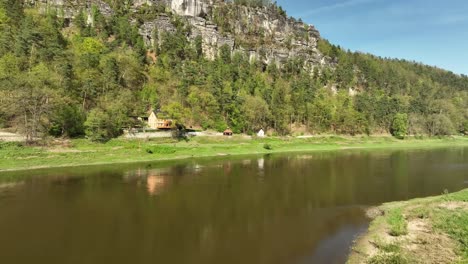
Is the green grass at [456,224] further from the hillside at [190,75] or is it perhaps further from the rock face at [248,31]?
the rock face at [248,31]

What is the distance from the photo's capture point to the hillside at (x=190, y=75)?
6750cm

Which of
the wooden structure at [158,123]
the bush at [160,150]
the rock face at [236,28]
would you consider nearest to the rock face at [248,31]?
the rock face at [236,28]

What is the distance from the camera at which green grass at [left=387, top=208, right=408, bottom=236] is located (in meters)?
20.5

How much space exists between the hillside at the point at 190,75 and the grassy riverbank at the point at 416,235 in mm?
56958

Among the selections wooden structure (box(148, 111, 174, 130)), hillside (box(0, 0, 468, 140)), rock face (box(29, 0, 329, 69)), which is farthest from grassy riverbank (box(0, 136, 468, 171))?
rock face (box(29, 0, 329, 69))

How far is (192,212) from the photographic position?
26.6 metres

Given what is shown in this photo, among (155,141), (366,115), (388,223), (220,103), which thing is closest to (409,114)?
(366,115)

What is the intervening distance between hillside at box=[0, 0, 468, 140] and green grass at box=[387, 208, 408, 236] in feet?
186

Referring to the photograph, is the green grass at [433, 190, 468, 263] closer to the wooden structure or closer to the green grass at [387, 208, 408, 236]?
the green grass at [387, 208, 408, 236]

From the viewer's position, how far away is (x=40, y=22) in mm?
107438

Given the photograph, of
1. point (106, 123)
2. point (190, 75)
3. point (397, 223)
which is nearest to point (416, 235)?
point (397, 223)

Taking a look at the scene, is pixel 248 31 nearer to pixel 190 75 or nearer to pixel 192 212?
pixel 190 75

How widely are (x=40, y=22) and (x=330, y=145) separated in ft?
355

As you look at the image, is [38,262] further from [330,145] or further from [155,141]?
[330,145]
